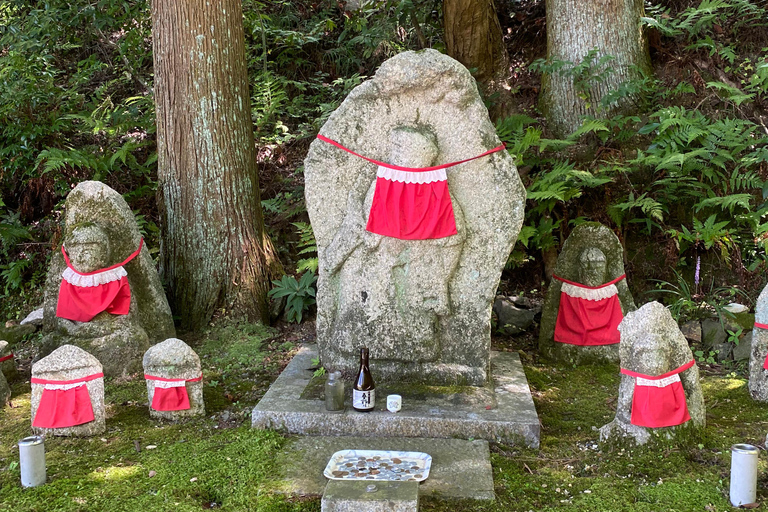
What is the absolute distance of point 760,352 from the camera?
448 centimetres

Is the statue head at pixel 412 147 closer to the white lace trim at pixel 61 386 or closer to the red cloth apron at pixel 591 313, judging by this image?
the red cloth apron at pixel 591 313

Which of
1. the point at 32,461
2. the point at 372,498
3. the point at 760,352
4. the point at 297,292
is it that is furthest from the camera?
the point at 297,292

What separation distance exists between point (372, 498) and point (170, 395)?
1.86 metres

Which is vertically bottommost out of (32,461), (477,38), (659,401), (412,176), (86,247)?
(32,461)

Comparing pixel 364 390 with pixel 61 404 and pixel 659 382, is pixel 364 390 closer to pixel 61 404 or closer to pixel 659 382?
pixel 659 382

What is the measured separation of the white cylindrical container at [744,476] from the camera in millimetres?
3082

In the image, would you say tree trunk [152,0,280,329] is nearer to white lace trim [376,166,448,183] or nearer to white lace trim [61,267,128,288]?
white lace trim [61,267,128,288]

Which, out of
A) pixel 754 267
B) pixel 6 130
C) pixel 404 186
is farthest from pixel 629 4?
pixel 6 130

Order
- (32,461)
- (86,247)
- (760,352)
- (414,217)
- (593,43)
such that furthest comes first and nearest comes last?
(593,43) < (86,247) < (760,352) < (414,217) < (32,461)

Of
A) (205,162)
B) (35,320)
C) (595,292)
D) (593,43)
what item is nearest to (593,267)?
(595,292)

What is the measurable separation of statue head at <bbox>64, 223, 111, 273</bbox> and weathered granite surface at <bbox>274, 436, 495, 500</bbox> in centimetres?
227

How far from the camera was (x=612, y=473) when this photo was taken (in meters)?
3.54

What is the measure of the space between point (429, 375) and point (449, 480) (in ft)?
3.74

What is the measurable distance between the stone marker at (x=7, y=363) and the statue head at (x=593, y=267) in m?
4.44
